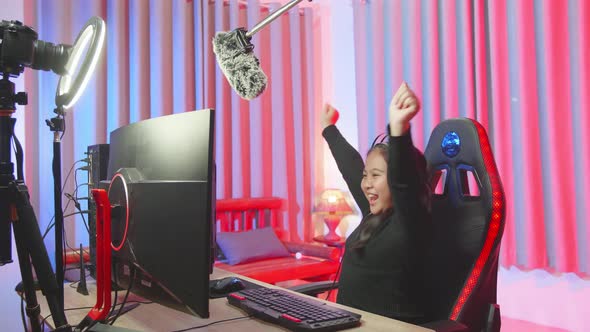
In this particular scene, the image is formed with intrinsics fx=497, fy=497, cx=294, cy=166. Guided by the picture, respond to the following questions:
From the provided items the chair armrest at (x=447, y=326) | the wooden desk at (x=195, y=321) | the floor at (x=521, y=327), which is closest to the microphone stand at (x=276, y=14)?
the wooden desk at (x=195, y=321)

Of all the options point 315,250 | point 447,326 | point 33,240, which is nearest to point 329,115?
point 447,326

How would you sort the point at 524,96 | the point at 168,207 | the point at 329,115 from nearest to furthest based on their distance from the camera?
the point at 168,207, the point at 329,115, the point at 524,96

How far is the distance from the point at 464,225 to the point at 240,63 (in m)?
0.79

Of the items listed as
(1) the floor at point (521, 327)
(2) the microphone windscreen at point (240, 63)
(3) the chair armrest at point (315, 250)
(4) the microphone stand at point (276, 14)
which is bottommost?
(1) the floor at point (521, 327)

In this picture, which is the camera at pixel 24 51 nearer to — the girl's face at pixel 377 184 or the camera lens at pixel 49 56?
the camera lens at pixel 49 56

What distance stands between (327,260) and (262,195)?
0.75 metres

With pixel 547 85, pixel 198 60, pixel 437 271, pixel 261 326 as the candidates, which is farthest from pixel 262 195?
pixel 261 326

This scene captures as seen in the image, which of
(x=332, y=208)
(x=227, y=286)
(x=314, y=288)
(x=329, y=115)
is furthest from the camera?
(x=332, y=208)

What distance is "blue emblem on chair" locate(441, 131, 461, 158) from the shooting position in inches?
58.2

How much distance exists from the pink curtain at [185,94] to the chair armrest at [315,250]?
0.36m

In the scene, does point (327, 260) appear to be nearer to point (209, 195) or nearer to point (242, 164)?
point (242, 164)

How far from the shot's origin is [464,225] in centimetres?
145

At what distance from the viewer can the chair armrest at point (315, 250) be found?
121 inches

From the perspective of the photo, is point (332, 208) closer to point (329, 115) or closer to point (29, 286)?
point (329, 115)
